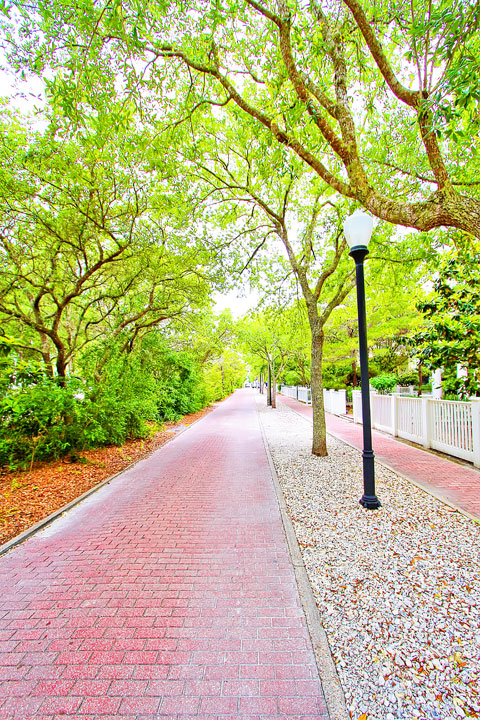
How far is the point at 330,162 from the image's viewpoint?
6531mm

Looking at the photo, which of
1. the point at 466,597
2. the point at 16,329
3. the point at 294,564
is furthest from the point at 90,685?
the point at 16,329

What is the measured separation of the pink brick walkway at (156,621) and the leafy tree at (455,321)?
5.69 metres

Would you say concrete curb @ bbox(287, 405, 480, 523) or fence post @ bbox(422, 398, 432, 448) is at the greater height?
fence post @ bbox(422, 398, 432, 448)

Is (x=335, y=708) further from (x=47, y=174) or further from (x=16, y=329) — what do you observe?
(x=16, y=329)

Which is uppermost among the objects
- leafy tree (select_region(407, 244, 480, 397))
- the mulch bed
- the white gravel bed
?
leafy tree (select_region(407, 244, 480, 397))

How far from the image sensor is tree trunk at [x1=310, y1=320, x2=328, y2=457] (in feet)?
24.6

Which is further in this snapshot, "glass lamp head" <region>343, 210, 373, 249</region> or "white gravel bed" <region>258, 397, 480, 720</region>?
"glass lamp head" <region>343, 210, 373, 249</region>

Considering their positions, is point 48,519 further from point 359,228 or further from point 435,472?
point 435,472

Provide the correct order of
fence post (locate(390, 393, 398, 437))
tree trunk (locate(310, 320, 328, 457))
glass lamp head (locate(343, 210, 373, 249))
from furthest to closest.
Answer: fence post (locate(390, 393, 398, 437)), tree trunk (locate(310, 320, 328, 457)), glass lamp head (locate(343, 210, 373, 249))

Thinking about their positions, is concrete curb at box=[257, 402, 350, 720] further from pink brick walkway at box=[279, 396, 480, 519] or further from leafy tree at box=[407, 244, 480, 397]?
leafy tree at box=[407, 244, 480, 397]

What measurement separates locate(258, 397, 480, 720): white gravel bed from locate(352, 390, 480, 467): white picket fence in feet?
7.90

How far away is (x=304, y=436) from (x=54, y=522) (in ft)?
25.9

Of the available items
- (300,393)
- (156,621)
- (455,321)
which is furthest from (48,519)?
(300,393)

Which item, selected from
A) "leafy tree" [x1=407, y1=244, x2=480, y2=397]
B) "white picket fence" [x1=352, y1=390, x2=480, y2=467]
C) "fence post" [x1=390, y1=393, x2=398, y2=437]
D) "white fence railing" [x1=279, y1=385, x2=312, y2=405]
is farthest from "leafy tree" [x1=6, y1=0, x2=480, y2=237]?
"white fence railing" [x1=279, y1=385, x2=312, y2=405]
